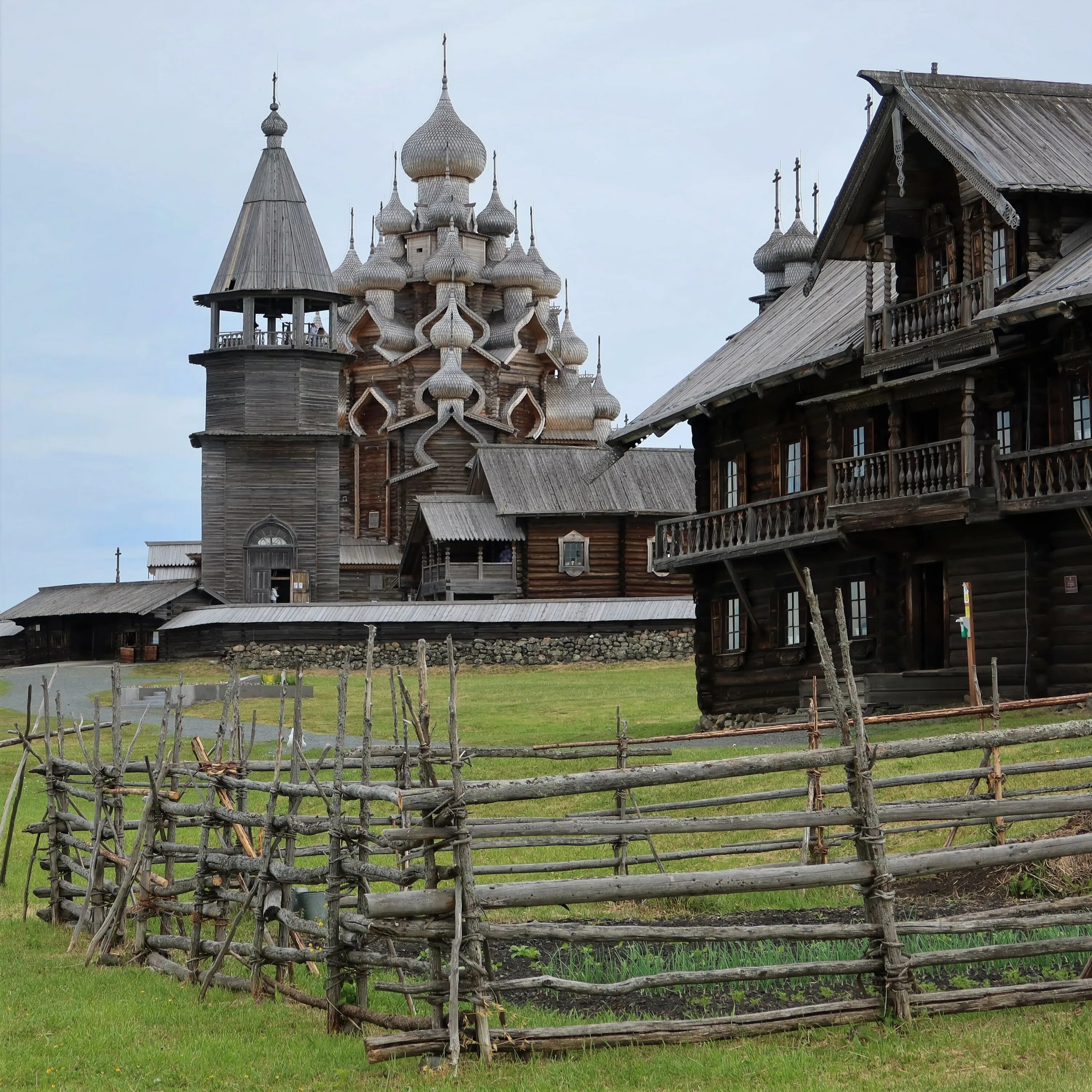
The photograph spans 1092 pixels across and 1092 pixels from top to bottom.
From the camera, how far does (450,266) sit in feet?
219

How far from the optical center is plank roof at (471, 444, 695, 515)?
174ft

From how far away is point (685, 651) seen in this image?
1905 inches

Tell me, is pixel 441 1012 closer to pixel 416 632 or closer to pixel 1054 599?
pixel 1054 599

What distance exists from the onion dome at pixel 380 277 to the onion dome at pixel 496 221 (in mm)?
5859

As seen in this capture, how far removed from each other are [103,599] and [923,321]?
33.3 metres

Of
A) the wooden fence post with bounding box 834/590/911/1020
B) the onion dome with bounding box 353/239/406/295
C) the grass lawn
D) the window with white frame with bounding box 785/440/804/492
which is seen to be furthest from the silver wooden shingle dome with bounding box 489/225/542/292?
the wooden fence post with bounding box 834/590/911/1020

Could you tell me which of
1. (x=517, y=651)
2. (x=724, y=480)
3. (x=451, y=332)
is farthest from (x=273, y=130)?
(x=724, y=480)

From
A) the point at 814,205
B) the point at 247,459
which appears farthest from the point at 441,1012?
the point at 247,459

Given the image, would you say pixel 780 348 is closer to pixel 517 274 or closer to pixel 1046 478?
pixel 1046 478

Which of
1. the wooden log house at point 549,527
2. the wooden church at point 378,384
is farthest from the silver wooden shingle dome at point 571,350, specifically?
the wooden log house at point 549,527

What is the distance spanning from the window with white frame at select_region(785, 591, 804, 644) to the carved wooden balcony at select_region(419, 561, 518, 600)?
2391cm

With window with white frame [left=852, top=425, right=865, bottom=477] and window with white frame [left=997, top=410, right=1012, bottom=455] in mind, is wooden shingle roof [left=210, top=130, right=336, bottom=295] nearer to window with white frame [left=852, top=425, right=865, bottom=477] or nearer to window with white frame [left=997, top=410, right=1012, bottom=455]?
window with white frame [left=852, top=425, right=865, bottom=477]

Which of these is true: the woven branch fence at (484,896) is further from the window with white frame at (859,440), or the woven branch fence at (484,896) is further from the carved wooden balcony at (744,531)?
the window with white frame at (859,440)

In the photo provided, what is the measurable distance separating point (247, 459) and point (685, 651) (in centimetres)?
1541
